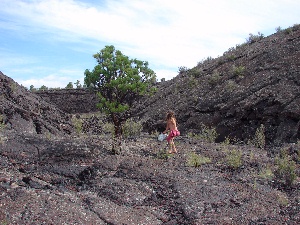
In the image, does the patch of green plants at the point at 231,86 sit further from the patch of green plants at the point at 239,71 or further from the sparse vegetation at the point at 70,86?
the sparse vegetation at the point at 70,86

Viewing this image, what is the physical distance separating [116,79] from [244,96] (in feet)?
25.8

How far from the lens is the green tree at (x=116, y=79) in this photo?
1232cm

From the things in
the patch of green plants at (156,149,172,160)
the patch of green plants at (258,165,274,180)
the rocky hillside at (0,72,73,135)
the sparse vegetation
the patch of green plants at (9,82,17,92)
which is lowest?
the patch of green plants at (258,165,274,180)

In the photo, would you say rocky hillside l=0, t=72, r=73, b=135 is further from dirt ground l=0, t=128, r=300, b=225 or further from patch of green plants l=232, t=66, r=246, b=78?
patch of green plants l=232, t=66, r=246, b=78

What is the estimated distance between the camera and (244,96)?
1789 centimetres

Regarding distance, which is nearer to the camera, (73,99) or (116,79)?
(116,79)

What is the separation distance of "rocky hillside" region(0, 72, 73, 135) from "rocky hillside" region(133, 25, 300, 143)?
16.3 ft

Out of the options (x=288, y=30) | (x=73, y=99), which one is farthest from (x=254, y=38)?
(x=73, y=99)

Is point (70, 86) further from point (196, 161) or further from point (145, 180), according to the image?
point (145, 180)

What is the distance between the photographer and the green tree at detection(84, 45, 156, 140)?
40.4 ft

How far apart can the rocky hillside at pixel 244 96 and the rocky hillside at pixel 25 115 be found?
4.98 meters

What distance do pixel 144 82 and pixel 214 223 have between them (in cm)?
740

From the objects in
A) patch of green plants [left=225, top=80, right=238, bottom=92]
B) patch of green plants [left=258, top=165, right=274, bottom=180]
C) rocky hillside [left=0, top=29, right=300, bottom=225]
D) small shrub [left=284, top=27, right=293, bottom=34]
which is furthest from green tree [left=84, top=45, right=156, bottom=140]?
small shrub [left=284, top=27, right=293, bottom=34]

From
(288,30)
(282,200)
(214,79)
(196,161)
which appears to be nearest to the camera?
(282,200)
